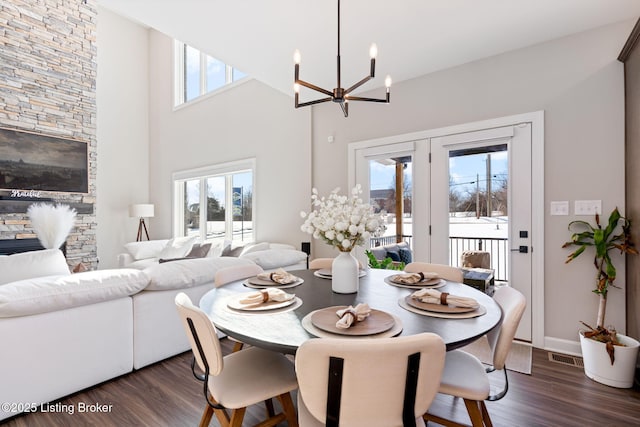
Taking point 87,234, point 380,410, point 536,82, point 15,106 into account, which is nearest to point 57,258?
point 380,410

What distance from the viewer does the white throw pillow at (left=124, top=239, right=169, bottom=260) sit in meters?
5.37

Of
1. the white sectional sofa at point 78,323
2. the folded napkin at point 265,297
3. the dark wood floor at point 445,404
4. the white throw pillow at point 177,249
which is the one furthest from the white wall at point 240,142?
the folded napkin at point 265,297

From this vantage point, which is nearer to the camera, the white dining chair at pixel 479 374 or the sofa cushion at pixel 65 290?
the white dining chair at pixel 479 374

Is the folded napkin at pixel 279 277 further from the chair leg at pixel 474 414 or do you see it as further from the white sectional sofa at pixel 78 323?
the chair leg at pixel 474 414

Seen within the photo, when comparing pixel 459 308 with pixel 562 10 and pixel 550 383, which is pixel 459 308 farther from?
pixel 562 10

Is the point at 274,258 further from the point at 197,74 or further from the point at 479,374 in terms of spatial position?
the point at 197,74

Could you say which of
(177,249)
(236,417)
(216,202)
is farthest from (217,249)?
(236,417)

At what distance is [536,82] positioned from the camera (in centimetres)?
285

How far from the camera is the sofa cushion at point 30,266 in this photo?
229cm

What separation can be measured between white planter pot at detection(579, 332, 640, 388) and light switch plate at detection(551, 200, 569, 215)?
1.01 meters

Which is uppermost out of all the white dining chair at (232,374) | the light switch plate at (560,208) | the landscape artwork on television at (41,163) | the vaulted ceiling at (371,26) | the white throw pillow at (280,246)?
the vaulted ceiling at (371,26)

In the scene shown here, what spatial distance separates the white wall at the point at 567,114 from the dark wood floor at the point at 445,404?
26.2 inches

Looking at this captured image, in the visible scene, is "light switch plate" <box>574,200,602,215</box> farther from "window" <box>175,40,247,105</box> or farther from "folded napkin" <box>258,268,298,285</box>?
"window" <box>175,40,247,105</box>

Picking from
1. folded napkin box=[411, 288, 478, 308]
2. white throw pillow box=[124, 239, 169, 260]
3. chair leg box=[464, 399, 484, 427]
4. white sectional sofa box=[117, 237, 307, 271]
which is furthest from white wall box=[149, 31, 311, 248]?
chair leg box=[464, 399, 484, 427]
